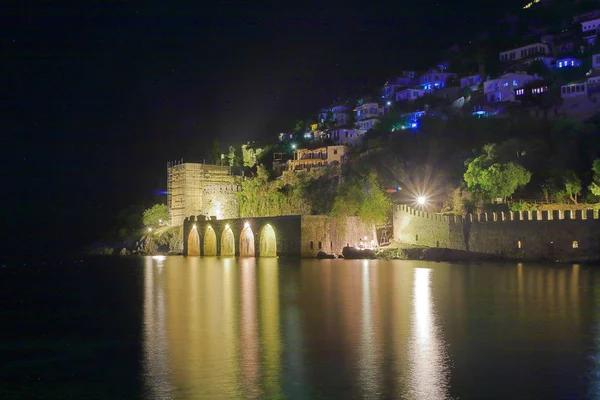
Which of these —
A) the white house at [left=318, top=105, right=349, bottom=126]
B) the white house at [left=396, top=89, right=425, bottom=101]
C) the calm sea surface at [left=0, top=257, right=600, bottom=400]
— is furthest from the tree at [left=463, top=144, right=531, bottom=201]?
the white house at [left=318, top=105, right=349, bottom=126]

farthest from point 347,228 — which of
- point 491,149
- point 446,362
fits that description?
point 446,362

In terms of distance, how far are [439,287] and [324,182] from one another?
104 ft

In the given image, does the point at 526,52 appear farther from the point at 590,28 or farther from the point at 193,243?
the point at 193,243

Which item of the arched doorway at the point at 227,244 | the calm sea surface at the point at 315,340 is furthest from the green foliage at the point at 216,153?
the calm sea surface at the point at 315,340

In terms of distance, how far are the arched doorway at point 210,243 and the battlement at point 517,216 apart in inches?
830

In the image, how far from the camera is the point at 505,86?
190ft

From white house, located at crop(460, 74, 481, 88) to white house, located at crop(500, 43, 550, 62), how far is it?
5448mm

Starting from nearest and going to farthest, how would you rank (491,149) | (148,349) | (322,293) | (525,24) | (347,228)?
(148,349) < (322,293) < (491,149) < (347,228) < (525,24)

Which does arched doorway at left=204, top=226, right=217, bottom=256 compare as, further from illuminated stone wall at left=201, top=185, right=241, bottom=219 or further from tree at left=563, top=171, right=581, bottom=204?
tree at left=563, top=171, right=581, bottom=204

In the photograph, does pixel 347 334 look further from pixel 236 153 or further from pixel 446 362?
pixel 236 153

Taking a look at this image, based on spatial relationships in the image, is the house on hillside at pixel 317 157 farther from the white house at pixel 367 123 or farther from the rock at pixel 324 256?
the rock at pixel 324 256

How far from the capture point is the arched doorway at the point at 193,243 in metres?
58.2

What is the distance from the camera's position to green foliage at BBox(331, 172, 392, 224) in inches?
1713

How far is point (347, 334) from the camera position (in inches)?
603
